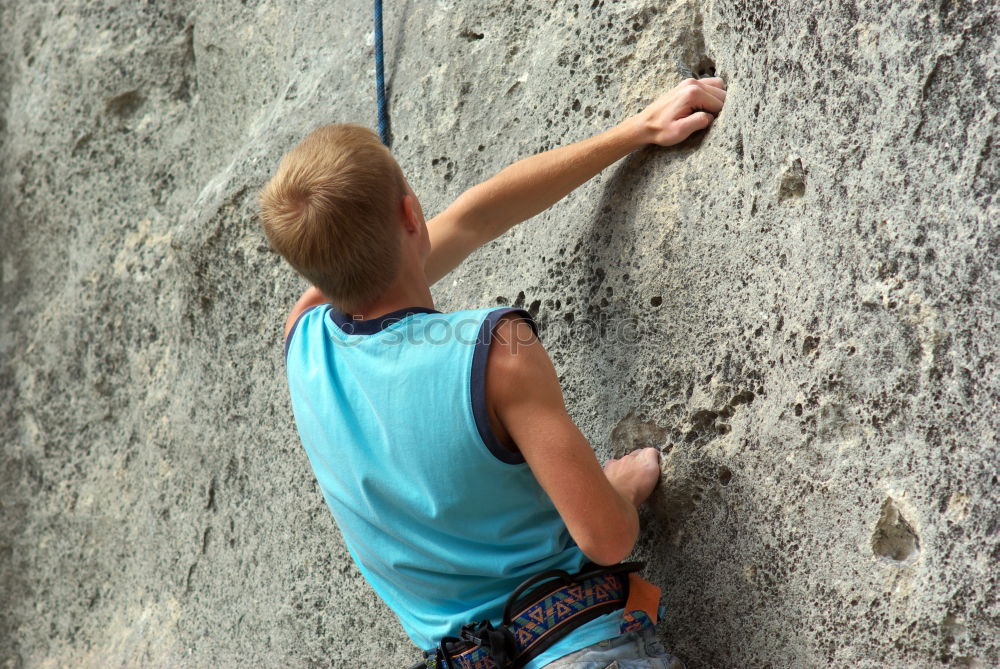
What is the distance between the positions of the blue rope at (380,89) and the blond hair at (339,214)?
1141 millimetres

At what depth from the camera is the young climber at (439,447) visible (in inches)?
57.7

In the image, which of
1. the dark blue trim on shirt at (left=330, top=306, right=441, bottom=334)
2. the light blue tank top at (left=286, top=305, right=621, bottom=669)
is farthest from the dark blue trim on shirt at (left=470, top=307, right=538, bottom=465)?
the dark blue trim on shirt at (left=330, top=306, right=441, bottom=334)

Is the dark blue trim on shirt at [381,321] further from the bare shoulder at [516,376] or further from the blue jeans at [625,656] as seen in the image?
the blue jeans at [625,656]

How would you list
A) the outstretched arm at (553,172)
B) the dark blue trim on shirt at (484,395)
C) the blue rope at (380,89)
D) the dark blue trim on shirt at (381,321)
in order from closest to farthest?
the dark blue trim on shirt at (484,395) → the dark blue trim on shirt at (381,321) → the outstretched arm at (553,172) → the blue rope at (380,89)

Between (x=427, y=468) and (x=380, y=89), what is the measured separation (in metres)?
1.49

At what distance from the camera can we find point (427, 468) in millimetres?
1501

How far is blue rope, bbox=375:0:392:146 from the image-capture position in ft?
8.79

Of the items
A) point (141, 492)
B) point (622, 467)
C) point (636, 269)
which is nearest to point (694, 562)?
point (622, 467)

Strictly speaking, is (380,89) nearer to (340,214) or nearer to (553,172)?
(553,172)

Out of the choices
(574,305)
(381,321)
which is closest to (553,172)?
(574,305)

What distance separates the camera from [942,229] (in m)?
1.49

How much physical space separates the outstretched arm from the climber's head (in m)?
0.44

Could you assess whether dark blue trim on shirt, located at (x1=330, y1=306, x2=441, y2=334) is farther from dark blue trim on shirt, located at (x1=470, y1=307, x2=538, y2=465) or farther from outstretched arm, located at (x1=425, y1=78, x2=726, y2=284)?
outstretched arm, located at (x1=425, y1=78, x2=726, y2=284)

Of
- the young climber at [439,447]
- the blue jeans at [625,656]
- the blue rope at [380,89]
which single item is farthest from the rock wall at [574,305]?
the young climber at [439,447]
